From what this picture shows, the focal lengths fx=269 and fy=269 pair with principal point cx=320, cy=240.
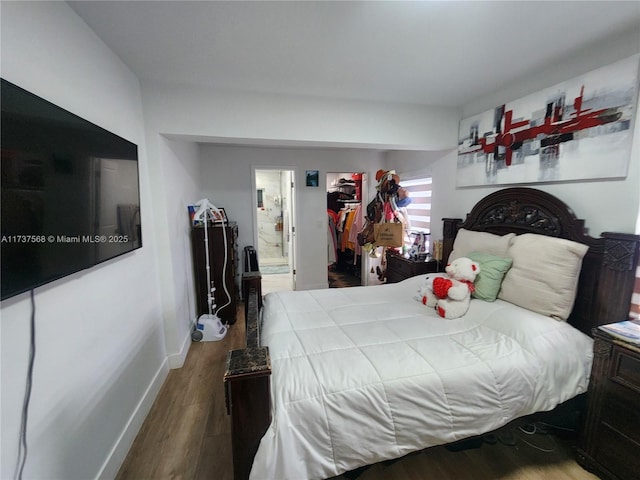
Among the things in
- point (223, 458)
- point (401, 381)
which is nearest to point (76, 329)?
point (223, 458)

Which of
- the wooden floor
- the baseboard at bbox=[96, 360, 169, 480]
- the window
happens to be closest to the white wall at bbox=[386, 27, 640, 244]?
the window

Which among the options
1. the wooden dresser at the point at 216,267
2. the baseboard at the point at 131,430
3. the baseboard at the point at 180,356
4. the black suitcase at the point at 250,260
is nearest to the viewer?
the baseboard at the point at 131,430

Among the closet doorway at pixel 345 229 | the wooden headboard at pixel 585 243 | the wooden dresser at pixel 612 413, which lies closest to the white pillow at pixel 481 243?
the wooden headboard at pixel 585 243

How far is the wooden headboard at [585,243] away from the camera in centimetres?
155

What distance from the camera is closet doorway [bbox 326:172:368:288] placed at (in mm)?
4730

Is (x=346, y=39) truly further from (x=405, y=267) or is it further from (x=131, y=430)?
(x=131, y=430)

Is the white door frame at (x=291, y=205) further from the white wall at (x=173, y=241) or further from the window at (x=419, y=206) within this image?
the window at (x=419, y=206)

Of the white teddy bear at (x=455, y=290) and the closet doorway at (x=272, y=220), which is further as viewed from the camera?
the closet doorway at (x=272, y=220)

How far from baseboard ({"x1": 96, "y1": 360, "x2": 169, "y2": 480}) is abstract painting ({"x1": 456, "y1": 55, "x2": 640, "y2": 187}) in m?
3.27

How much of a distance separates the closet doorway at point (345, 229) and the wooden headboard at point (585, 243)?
8.08 feet

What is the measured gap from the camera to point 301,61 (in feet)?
5.96

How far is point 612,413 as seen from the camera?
138 cm

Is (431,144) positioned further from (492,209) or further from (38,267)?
(38,267)

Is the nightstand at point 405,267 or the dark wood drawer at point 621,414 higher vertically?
the nightstand at point 405,267
